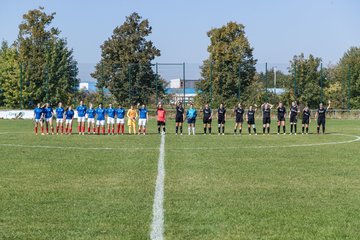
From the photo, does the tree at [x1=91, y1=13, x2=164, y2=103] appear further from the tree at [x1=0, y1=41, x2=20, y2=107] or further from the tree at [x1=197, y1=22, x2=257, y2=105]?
the tree at [x1=0, y1=41, x2=20, y2=107]

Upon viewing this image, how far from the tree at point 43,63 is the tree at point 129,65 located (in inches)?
124

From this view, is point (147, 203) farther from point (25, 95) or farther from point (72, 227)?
point (25, 95)

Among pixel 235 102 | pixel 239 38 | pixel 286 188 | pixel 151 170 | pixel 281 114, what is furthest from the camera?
pixel 239 38

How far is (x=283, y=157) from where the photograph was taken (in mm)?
17438

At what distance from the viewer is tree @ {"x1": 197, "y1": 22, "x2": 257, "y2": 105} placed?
52.6 meters

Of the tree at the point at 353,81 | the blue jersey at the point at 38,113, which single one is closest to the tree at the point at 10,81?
the blue jersey at the point at 38,113

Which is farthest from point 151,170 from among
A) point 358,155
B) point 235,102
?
point 235,102

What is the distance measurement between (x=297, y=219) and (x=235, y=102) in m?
44.8

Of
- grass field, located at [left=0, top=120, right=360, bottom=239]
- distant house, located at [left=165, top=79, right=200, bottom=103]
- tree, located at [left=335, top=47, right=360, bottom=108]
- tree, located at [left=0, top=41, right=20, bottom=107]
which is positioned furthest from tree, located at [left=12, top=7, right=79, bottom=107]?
grass field, located at [left=0, top=120, right=360, bottom=239]

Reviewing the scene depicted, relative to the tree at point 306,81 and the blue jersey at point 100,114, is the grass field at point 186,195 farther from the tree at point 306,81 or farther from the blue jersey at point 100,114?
the tree at point 306,81

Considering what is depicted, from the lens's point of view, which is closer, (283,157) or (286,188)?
(286,188)

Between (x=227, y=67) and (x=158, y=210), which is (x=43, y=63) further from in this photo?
(x=158, y=210)

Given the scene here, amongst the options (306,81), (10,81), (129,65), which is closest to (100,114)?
(129,65)

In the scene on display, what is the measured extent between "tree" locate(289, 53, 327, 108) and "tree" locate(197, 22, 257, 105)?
4289 mm
